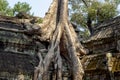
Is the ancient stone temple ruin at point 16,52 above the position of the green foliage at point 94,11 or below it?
below

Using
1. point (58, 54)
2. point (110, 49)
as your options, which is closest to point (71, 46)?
point (58, 54)

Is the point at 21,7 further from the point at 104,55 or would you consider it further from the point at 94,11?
the point at 104,55

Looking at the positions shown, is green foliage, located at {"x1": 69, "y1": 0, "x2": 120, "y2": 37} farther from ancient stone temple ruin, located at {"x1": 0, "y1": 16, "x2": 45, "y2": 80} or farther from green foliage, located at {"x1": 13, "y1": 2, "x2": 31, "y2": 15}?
ancient stone temple ruin, located at {"x1": 0, "y1": 16, "x2": 45, "y2": 80}

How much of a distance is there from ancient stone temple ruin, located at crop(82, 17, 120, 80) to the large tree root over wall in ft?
3.38

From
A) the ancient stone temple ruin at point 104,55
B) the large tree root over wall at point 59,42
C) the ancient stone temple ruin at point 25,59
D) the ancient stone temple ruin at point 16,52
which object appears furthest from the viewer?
the ancient stone temple ruin at point 104,55

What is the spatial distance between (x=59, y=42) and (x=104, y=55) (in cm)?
176

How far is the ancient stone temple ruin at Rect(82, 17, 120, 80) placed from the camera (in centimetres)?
881

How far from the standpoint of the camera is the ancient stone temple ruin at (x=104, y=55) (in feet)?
28.9

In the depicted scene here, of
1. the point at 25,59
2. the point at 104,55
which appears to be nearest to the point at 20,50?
the point at 25,59

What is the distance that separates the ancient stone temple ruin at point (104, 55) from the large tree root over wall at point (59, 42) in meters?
1.03

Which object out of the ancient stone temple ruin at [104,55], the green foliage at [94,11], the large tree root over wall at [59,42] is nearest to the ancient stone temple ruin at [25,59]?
the ancient stone temple ruin at [104,55]

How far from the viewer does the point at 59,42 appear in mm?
8227

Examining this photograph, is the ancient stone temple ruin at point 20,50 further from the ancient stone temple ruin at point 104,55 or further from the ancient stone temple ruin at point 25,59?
the ancient stone temple ruin at point 104,55

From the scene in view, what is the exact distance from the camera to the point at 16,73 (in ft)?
23.3
